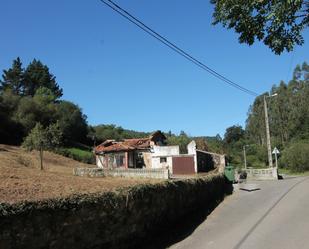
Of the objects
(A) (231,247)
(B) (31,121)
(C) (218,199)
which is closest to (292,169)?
(B) (31,121)

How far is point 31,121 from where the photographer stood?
277 ft

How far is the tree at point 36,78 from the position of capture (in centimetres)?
12019

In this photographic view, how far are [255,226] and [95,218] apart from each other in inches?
264

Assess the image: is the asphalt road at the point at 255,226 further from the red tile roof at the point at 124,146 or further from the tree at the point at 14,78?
the tree at the point at 14,78

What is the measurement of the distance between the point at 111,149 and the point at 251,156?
44.4 metres

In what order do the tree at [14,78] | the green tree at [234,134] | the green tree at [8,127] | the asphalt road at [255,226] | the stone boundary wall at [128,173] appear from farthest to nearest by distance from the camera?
1. the green tree at [234,134]
2. the tree at [14,78]
3. the green tree at [8,127]
4. the stone boundary wall at [128,173]
5. the asphalt road at [255,226]

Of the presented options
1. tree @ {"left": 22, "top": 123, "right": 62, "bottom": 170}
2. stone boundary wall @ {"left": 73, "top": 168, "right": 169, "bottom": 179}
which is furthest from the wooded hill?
stone boundary wall @ {"left": 73, "top": 168, "right": 169, "bottom": 179}

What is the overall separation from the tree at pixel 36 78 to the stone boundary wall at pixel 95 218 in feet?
352

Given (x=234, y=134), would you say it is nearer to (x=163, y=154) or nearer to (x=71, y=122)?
(x=71, y=122)

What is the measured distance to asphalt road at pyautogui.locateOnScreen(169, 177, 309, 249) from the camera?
13164 millimetres

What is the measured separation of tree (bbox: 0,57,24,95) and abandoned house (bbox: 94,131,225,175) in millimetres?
53785

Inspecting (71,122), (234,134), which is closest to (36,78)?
(71,122)

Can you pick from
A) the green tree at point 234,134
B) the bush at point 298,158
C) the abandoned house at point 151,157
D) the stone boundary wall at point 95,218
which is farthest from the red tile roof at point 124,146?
the green tree at point 234,134

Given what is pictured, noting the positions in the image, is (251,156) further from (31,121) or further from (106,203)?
(106,203)
